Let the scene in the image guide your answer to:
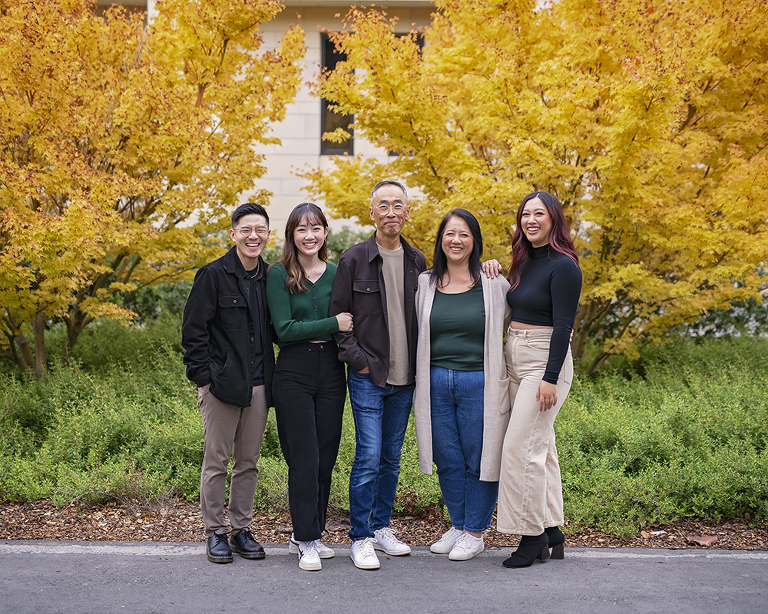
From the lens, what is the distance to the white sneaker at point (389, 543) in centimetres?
381

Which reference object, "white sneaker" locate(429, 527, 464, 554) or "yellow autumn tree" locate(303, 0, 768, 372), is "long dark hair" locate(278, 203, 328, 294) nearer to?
"white sneaker" locate(429, 527, 464, 554)

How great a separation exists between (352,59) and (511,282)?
12.4 feet

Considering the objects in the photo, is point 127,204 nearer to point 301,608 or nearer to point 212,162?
point 212,162

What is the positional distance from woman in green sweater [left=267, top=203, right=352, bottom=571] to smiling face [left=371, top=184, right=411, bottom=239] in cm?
32

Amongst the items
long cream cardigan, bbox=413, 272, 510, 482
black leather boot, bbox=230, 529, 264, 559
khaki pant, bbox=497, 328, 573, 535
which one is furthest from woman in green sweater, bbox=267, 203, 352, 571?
khaki pant, bbox=497, 328, 573, 535

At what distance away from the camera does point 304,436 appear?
3.66 meters

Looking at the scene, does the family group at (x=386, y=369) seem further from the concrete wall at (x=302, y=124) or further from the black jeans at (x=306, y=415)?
the concrete wall at (x=302, y=124)

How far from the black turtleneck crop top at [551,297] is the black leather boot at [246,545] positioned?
6.10ft

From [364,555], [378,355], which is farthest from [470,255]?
[364,555]

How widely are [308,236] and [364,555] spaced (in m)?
1.78

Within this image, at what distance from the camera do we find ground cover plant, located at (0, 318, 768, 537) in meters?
4.39

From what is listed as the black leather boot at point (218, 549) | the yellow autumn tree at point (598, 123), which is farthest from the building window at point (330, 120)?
the black leather boot at point (218, 549)

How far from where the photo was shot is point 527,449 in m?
3.65

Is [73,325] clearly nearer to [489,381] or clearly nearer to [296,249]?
[296,249]
